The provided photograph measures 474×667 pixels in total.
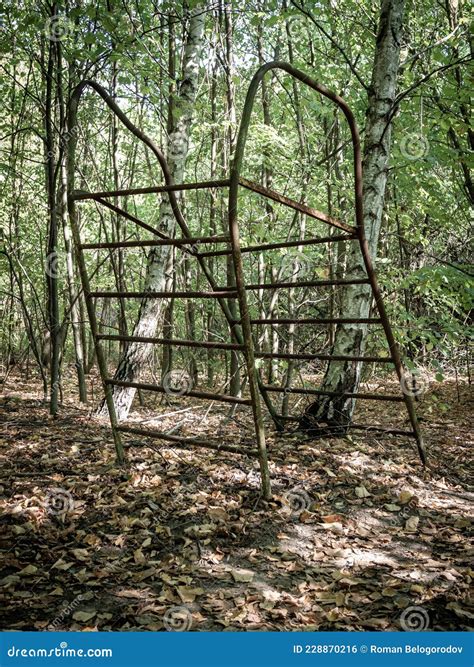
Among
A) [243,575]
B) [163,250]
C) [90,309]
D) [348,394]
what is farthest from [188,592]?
[163,250]

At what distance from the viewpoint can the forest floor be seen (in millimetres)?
1972

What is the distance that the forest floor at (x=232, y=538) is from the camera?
1.97m

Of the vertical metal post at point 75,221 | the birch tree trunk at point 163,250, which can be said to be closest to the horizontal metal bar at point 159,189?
the vertical metal post at point 75,221

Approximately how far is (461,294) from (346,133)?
414 cm

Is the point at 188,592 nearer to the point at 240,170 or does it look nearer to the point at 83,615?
the point at 83,615

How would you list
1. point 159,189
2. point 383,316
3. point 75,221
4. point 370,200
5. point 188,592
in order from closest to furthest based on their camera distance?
point 188,592 < point 159,189 < point 75,221 < point 383,316 < point 370,200

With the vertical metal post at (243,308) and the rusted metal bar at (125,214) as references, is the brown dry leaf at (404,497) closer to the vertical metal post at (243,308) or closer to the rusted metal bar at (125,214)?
the vertical metal post at (243,308)

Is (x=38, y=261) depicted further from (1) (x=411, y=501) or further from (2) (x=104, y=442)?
(1) (x=411, y=501)

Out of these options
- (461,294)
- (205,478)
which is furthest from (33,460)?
(461,294)

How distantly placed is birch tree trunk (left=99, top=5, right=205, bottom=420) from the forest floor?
0.99m

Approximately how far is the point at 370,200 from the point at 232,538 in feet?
9.19

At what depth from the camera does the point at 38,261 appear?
1033cm

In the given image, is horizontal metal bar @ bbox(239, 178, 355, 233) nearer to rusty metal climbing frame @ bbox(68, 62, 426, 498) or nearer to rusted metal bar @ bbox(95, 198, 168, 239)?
rusty metal climbing frame @ bbox(68, 62, 426, 498)

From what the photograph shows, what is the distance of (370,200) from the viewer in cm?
403
